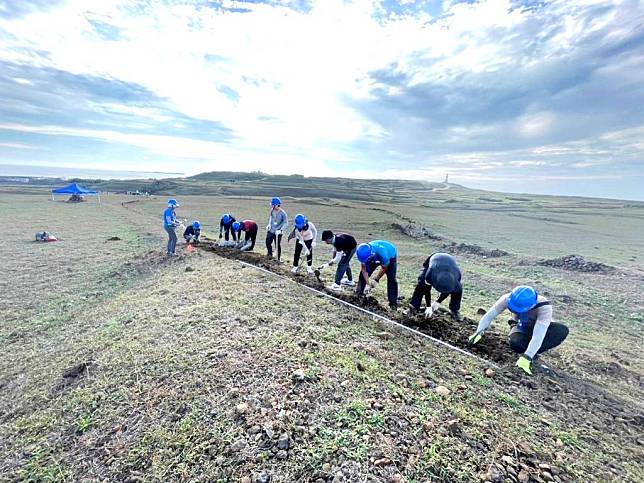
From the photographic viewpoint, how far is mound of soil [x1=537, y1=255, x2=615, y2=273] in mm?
12946

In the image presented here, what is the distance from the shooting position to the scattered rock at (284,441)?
9.81ft

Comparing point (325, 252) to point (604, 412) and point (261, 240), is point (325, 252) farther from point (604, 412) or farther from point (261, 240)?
point (604, 412)

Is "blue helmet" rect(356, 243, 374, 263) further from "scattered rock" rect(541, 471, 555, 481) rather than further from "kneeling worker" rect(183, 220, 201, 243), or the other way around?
"kneeling worker" rect(183, 220, 201, 243)

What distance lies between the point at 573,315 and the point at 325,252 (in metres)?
9.02

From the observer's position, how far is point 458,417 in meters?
3.43

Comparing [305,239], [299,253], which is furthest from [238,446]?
[305,239]

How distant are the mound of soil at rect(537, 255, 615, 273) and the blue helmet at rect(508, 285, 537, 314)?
36.6ft

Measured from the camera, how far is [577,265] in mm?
13406

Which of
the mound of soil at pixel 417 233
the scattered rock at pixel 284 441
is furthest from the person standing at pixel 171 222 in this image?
the mound of soil at pixel 417 233

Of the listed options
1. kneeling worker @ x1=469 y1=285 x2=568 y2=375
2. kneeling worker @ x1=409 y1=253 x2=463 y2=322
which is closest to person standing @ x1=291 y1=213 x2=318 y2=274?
kneeling worker @ x1=409 y1=253 x2=463 y2=322

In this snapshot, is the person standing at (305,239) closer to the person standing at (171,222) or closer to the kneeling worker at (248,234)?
the kneeling worker at (248,234)

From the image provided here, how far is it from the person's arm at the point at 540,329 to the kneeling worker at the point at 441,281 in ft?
4.89

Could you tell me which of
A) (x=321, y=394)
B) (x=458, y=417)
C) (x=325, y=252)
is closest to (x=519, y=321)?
(x=458, y=417)

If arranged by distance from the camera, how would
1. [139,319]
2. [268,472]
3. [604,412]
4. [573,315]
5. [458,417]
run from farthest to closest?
[573,315], [139,319], [604,412], [458,417], [268,472]
